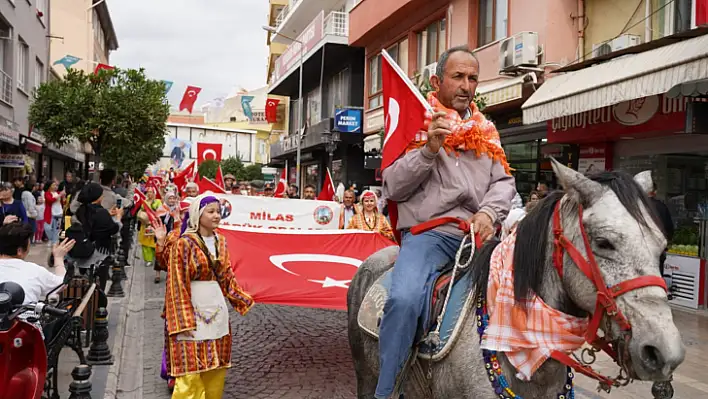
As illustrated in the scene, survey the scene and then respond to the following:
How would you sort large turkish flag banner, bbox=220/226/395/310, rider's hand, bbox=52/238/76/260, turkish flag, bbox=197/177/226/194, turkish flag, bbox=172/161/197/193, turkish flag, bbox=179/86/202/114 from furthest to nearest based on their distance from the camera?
turkish flag, bbox=179/86/202/114 → turkish flag, bbox=172/161/197/193 → turkish flag, bbox=197/177/226/194 → large turkish flag banner, bbox=220/226/395/310 → rider's hand, bbox=52/238/76/260

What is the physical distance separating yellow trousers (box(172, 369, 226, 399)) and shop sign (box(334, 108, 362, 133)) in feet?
68.9

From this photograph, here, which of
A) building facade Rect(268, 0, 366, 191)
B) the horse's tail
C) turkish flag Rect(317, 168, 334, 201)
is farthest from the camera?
building facade Rect(268, 0, 366, 191)

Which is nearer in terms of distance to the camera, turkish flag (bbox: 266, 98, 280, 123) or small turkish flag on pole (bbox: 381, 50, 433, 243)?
small turkish flag on pole (bbox: 381, 50, 433, 243)

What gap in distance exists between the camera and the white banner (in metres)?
10.7

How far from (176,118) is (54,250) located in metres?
99.4

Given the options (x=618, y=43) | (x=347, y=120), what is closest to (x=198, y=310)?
(x=618, y=43)

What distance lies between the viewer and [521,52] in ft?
42.0

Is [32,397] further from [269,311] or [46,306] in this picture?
[269,311]

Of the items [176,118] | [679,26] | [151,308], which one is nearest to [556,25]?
[679,26]

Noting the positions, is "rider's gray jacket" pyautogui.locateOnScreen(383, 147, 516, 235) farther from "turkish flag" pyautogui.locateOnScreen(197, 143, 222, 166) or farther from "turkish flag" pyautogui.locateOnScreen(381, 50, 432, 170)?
"turkish flag" pyautogui.locateOnScreen(197, 143, 222, 166)

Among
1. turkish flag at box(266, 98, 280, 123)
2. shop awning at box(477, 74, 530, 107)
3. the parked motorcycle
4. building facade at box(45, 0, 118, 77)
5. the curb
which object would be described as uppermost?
building facade at box(45, 0, 118, 77)

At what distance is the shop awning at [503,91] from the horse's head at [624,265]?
426 inches

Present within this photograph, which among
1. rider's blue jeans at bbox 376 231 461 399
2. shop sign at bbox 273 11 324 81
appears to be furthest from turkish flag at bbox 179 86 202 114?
rider's blue jeans at bbox 376 231 461 399

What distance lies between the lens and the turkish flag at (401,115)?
137 inches
